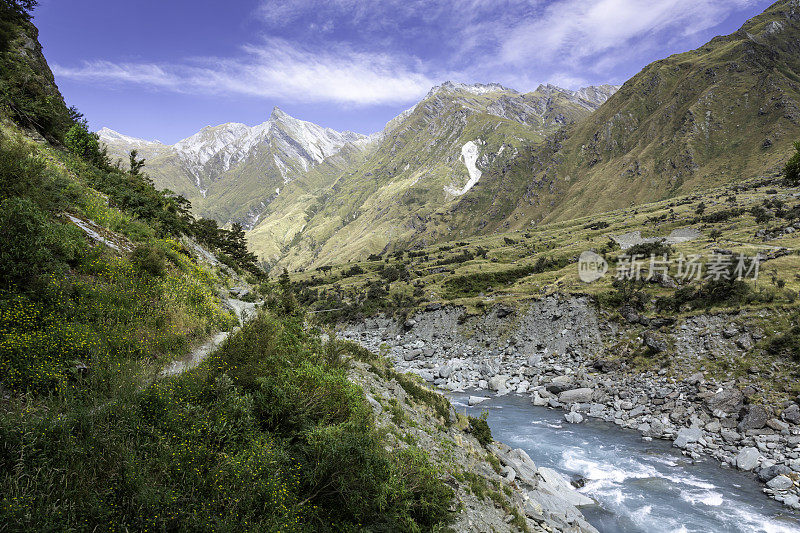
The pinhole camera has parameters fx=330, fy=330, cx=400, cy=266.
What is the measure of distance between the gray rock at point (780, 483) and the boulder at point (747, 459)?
5.08ft

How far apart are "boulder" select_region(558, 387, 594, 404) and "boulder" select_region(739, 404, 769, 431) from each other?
9.52m

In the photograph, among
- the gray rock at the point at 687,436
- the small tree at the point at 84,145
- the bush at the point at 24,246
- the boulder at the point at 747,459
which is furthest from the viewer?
the gray rock at the point at 687,436

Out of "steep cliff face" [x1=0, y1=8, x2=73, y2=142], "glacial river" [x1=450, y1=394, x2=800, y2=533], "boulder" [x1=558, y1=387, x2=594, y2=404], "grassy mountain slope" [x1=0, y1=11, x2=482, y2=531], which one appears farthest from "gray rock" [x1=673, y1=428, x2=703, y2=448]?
"steep cliff face" [x1=0, y1=8, x2=73, y2=142]

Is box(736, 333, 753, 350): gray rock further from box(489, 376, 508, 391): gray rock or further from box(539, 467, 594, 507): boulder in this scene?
box(539, 467, 594, 507): boulder

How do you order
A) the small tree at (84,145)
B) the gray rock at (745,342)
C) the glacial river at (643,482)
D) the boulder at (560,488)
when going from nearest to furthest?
the glacial river at (643,482), the boulder at (560,488), the small tree at (84,145), the gray rock at (745,342)

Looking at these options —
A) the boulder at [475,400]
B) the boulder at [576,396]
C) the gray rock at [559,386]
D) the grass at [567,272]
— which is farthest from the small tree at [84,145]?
the grass at [567,272]

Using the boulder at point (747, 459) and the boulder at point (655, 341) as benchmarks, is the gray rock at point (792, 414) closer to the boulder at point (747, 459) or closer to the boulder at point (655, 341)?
the boulder at point (747, 459)

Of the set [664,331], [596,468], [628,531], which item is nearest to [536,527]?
[628,531]

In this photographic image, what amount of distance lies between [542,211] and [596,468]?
643ft

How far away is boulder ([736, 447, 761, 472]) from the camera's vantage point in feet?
61.3

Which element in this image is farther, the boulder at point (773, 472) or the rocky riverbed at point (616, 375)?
the rocky riverbed at point (616, 375)

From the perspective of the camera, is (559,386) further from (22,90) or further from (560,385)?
(22,90)

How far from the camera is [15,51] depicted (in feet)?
66.0

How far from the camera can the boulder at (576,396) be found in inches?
1150
